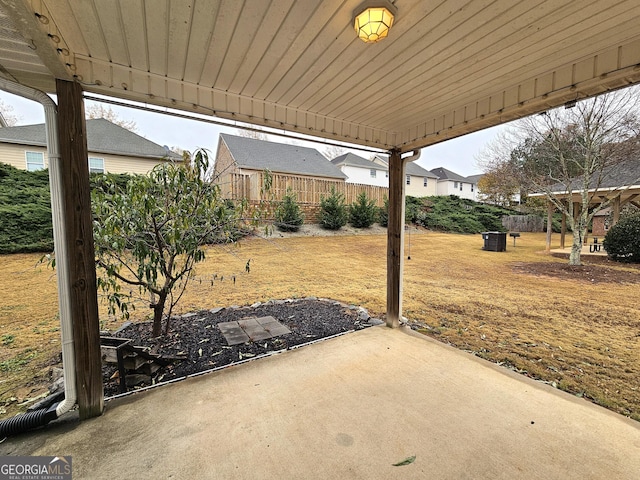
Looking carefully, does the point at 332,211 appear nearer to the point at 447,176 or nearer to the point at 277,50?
the point at 277,50

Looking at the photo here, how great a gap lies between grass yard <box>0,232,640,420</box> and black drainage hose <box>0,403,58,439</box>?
0.39 metres

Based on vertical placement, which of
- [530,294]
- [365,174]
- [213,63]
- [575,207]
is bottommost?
[530,294]

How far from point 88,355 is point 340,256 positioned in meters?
6.67

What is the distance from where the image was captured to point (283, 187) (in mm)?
10508

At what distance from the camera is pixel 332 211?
11102 millimetres

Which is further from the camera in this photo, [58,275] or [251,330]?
[251,330]

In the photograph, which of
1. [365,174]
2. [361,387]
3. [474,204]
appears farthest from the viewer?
[365,174]

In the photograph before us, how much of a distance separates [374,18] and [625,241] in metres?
10.1

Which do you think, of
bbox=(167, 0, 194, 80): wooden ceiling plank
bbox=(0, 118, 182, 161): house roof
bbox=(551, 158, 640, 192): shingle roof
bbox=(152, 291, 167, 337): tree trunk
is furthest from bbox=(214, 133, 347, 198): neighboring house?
bbox=(167, 0, 194, 80): wooden ceiling plank

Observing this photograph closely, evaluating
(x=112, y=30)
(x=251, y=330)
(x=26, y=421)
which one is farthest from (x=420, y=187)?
(x=26, y=421)

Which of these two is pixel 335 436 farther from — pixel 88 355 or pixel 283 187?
pixel 283 187

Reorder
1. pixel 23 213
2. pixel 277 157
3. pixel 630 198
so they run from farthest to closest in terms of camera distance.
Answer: pixel 277 157 < pixel 630 198 < pixel 23 213

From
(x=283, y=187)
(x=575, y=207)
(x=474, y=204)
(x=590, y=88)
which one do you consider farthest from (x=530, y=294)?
(x=474, y=204)

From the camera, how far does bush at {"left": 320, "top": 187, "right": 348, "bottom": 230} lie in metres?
A: 11.0
